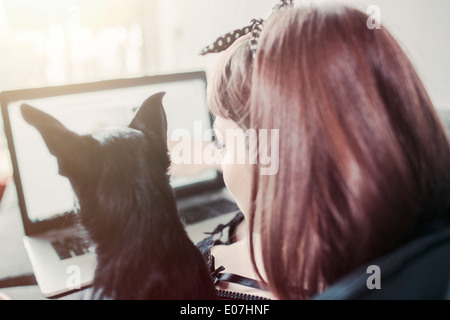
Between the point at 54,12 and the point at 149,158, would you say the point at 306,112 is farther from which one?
the point at 54,12

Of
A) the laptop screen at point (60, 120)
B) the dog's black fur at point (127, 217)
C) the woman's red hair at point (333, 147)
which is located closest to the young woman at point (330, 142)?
the woman's red hair at point (333, 147)

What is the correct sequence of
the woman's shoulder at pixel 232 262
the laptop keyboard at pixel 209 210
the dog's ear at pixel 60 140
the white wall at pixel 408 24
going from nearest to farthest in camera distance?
1. the dog's ear at pixel 60 140
2. the woman's shoulder at pixel 232 262
3. the white wall at pixel 408 24
4. the laptop keyboard at pixel 209 210

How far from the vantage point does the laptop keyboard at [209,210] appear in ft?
2.34

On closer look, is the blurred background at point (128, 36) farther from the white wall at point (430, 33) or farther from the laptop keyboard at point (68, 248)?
the laptop keyboard at point (68, 248)

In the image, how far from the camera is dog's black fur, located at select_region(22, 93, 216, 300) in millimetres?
353

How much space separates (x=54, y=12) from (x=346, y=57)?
126 centimetres

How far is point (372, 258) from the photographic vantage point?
411 mm

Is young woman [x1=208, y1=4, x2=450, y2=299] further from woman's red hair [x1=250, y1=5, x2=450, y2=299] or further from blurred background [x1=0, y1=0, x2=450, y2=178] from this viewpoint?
blurred background [x1=0, y1=0, x2=450, y2=178]

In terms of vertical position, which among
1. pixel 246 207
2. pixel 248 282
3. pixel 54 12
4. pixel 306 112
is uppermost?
pixel 54 12

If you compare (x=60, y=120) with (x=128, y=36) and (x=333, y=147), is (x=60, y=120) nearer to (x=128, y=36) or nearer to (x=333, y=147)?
(x=333, y=147)

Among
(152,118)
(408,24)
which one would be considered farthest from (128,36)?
(152,118)

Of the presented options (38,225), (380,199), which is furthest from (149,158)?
(38,225)

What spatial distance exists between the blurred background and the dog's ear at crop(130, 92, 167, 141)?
420mm

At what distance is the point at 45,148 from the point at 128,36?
136cm
